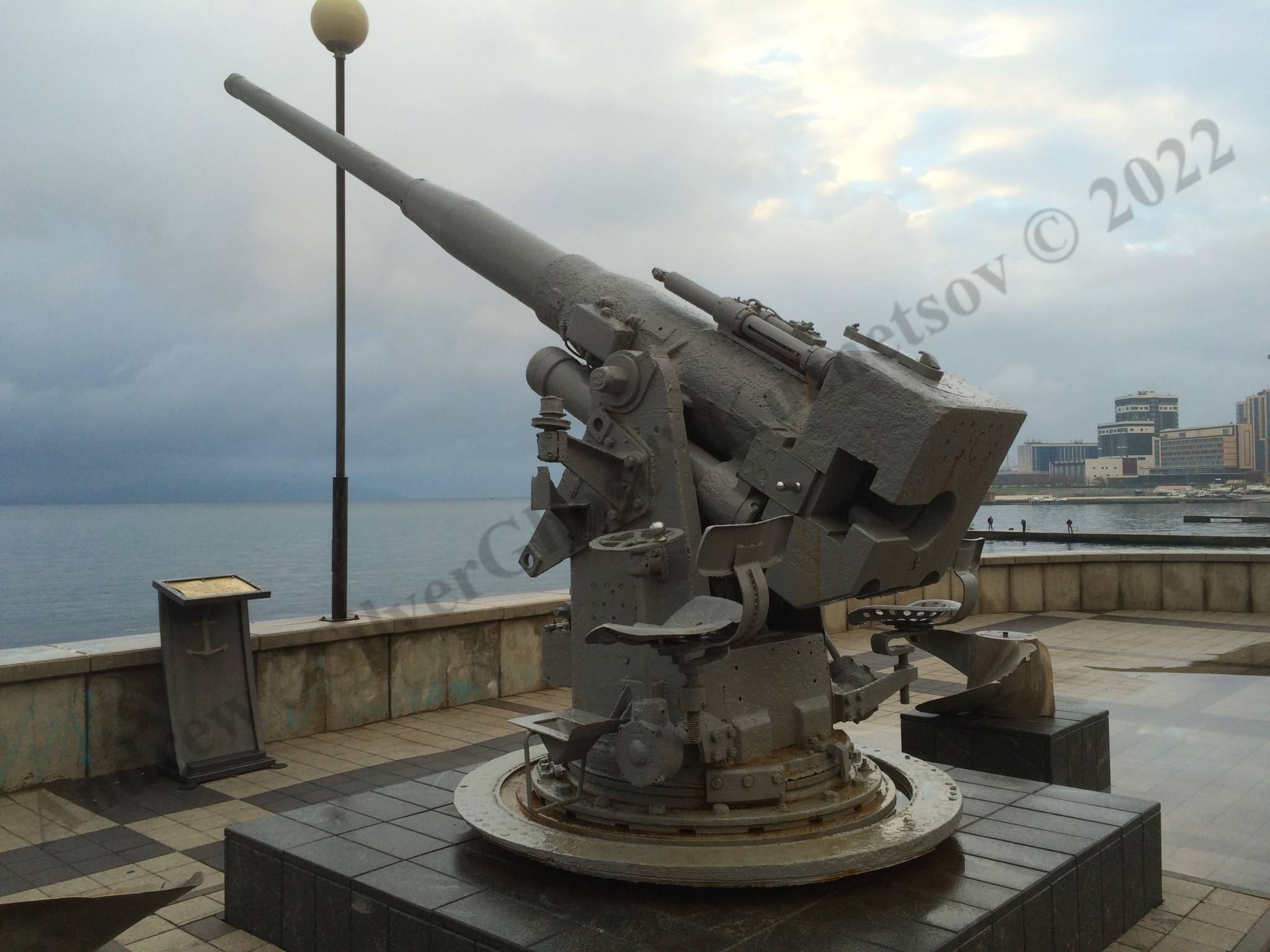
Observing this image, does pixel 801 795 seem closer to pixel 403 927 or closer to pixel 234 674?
pixel 403 927

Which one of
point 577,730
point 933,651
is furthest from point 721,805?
point 933,651

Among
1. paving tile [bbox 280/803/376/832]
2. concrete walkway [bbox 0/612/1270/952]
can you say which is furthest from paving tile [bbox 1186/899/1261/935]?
paving tile [bbox 280/803/376/832]

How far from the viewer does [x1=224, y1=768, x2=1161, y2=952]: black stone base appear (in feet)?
12.1

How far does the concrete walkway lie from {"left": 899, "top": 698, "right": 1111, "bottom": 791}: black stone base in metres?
0.53

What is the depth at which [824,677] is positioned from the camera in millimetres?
4719

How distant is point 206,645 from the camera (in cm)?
734

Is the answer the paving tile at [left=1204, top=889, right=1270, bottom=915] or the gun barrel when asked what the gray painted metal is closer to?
the paving tile at [left=1204, top=889, right=1270, bottom=915]

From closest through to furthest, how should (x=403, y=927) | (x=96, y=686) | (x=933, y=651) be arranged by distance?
(x=403, y=927), (x=933, y=651), (x=96, y=686)

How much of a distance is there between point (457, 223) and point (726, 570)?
3.07 metres

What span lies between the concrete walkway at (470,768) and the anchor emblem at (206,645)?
87 cm

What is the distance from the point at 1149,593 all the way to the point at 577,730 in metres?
12.9

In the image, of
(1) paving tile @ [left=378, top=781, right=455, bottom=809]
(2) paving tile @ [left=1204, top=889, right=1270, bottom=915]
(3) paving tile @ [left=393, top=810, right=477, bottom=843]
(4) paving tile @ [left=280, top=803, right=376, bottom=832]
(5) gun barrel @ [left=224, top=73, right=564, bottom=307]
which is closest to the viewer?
(3) paving tile @ [left=393, top=810, right=477, bottom=843]

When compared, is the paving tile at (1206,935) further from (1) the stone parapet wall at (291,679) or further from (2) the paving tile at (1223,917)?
(1) the stone parapet wall at (291,679)

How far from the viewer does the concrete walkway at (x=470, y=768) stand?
16.0ft
